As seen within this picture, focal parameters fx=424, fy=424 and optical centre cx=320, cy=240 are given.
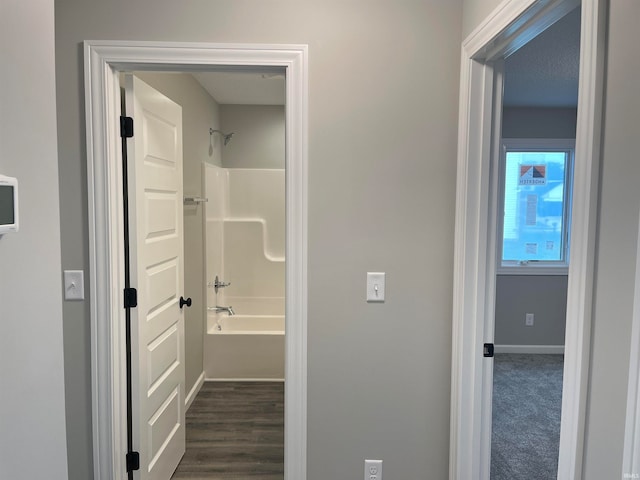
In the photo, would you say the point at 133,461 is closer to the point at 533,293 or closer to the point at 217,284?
the point at 217,284

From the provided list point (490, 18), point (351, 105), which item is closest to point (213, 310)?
point (351, 105)

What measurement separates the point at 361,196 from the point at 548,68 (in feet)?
7.40

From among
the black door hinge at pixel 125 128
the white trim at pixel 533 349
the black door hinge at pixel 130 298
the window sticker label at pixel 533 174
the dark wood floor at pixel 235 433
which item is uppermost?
the window sticker label at pixel 533 174

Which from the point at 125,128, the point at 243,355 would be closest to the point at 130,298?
the point at 125,128

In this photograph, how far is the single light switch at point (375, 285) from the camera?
5.98 ft

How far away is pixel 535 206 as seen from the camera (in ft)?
15.2

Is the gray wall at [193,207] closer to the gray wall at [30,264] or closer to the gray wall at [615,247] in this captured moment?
the gray wall at [30,264]

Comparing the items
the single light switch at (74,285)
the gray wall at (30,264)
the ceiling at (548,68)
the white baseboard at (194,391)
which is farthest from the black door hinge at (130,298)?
the ceiling at (548,68)

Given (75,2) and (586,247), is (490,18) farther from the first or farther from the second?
(75,2)

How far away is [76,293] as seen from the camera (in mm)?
1776

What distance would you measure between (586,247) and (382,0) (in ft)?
4.36

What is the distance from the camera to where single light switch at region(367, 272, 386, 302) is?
1.82 meters

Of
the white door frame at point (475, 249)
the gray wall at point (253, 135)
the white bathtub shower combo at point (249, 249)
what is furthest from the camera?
the gray wall at point (253, 135)

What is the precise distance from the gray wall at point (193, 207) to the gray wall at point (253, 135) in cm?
54
